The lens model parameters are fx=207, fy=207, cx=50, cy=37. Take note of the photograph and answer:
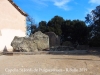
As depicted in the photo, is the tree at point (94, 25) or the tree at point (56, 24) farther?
the tree at point (56, 24)

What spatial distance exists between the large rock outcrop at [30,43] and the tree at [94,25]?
44.2ft

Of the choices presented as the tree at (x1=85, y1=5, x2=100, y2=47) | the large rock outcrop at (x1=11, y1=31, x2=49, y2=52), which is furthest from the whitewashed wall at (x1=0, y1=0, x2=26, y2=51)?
the tree at (x1=85, y1=5, x2=100, y2=47)

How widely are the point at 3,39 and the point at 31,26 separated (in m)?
22.3

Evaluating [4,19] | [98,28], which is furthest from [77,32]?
[4,19]

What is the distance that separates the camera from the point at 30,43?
21578 mm

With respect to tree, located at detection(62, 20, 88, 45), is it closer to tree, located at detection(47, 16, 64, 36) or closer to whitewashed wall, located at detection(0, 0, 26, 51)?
tree, located at detection(47, 16, 64, 36)

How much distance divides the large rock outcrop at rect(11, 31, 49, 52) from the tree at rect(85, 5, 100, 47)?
531 inches

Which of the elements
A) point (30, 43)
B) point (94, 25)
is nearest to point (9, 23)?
point (30, 43)

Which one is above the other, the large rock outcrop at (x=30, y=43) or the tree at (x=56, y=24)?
the tree at (x=56, y=24)

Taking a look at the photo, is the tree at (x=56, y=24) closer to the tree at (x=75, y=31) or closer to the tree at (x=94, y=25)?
the tree at (x=75, y=31)

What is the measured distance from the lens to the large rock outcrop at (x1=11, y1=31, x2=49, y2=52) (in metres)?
21.1

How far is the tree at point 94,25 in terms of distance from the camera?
3416 cm

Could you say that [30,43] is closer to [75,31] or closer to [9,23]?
[9,23]

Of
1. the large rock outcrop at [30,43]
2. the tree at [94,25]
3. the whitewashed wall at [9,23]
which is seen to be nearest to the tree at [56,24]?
the tree at [94,25]
